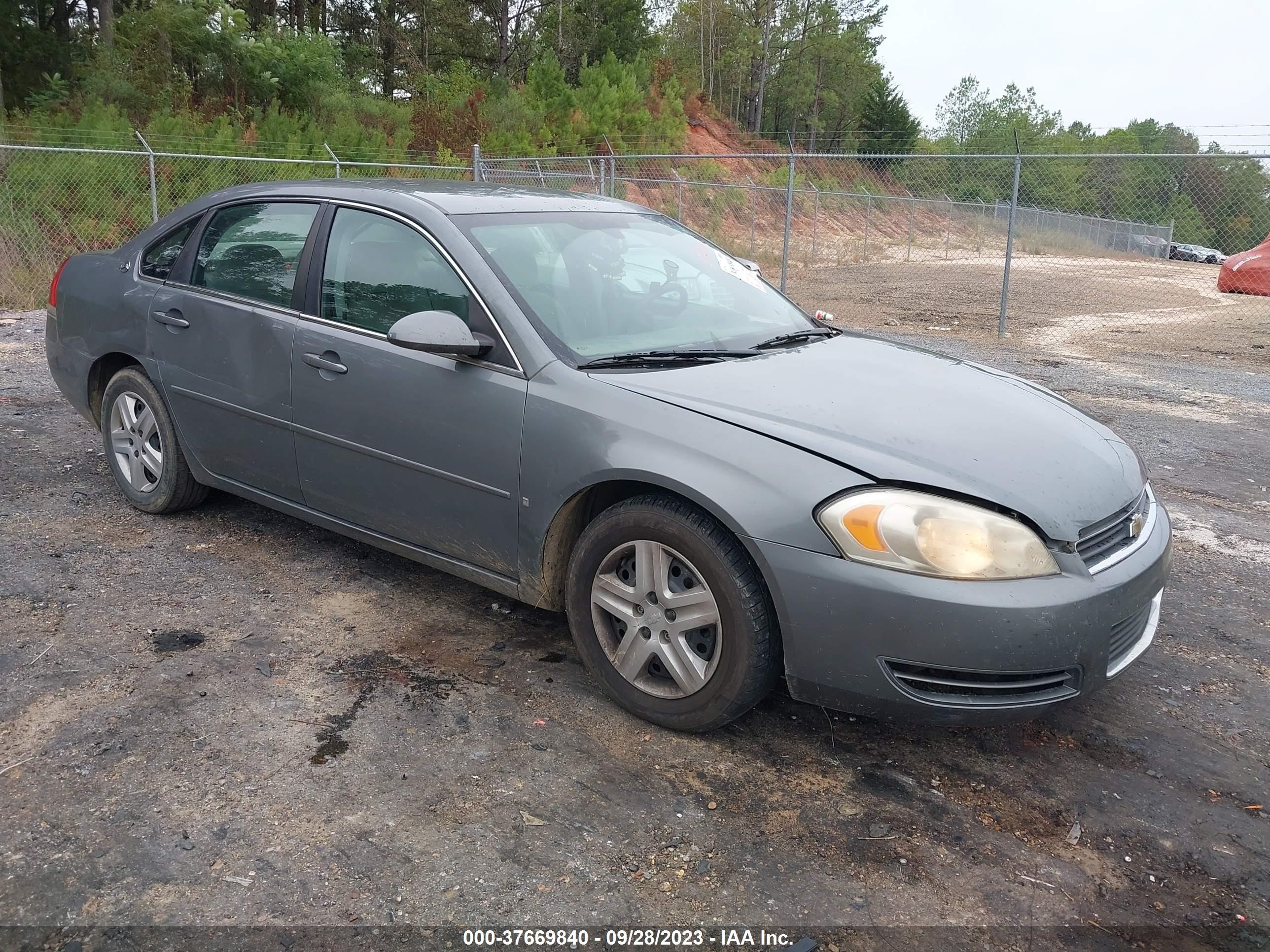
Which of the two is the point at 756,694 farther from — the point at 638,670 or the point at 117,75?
the point at 117,75

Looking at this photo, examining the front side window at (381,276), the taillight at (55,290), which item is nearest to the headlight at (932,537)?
the front side window at (381,276)

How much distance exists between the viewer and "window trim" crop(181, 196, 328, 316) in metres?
4.02

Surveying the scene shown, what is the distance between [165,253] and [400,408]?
1879 mm

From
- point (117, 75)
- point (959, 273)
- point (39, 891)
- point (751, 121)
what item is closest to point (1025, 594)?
point (39, 891)

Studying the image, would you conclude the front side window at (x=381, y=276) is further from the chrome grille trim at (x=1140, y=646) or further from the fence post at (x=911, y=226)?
the fence post at (x=911, y=226)

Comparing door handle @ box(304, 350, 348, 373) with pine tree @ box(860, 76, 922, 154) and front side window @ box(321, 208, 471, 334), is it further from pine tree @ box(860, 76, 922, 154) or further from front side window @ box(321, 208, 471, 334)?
pine tree @ box(860, 76, 922, 154)

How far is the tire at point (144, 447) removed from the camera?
4617 millimetres

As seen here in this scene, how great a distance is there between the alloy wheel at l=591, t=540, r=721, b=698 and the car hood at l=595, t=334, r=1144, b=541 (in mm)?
473

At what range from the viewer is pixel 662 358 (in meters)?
3.45

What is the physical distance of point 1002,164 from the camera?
45.0 meters

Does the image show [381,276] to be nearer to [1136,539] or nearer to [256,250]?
[256,250]

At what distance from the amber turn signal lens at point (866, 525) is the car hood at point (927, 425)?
98 millimetres

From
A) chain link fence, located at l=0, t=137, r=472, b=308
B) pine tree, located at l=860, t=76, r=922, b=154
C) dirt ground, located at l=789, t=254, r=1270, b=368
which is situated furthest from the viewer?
pine tree, located at l=860, t=76, r=922, b=154

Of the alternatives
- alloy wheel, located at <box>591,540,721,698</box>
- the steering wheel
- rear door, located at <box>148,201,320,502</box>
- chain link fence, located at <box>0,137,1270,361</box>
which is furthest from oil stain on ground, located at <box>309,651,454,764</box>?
chain link fence, located at <box>0,137,1270,361</box>
